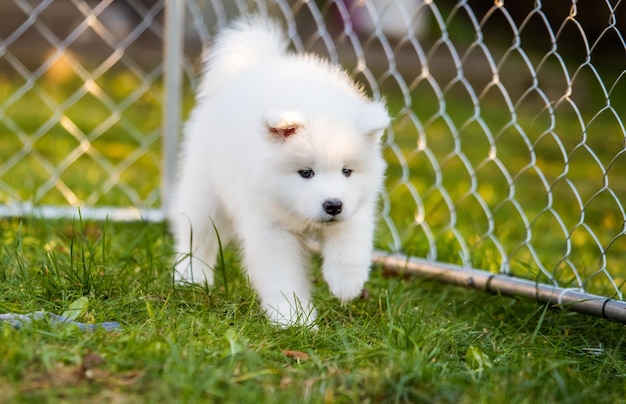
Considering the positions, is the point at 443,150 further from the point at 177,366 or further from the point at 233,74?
the point at 177,366

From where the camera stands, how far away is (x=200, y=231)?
2.95 metres

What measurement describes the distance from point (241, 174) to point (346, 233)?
13.8 inches

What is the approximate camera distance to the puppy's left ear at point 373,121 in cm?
246

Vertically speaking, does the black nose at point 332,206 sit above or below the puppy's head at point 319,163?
below

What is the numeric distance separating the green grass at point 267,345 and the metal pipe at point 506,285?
0.06 m

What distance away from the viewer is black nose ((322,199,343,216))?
2.32m

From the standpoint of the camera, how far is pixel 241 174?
255 cm

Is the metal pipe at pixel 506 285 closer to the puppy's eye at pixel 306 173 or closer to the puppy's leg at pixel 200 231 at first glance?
the puppy's leg at pixel 200 231

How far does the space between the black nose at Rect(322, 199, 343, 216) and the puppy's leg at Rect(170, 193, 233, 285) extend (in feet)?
2.18

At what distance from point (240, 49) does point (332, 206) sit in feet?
2.86

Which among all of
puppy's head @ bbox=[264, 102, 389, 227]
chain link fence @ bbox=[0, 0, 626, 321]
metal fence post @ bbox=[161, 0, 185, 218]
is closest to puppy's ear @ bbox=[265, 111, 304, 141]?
puppy's head @ bbox=[264, 102, 389, 227]

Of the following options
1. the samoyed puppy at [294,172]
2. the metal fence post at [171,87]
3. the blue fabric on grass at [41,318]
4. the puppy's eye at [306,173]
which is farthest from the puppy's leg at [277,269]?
the metal fence post at [171,87]

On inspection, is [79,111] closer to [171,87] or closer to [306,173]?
[171,87]

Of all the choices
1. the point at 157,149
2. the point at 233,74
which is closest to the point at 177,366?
the point at 233,74
